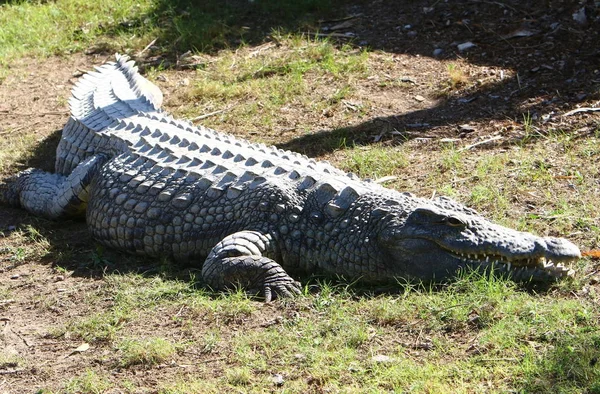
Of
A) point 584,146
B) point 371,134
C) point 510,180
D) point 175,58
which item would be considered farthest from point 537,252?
point 175,58

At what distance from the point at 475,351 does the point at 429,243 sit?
851 mm

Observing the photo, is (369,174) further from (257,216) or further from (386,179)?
(257,216)

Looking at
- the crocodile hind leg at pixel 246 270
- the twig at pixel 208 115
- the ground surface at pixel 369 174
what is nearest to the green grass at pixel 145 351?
the ground surface at pixel 369 174

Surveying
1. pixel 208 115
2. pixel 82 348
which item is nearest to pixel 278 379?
pixel 82 348

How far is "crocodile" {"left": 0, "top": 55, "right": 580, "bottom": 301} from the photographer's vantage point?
16.3 ft

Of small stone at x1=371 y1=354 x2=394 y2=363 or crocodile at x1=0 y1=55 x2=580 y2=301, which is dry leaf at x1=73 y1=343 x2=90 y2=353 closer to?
crocodile at x1=0 y1=55 x2=580 y2=301

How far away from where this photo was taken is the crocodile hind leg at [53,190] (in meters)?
6.41

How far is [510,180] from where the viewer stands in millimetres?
6305

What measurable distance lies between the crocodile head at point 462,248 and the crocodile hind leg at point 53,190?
8.07ft

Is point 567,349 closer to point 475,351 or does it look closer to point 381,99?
point 475,351

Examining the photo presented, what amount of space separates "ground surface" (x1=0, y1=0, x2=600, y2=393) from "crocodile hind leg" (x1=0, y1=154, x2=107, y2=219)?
4.9 inches

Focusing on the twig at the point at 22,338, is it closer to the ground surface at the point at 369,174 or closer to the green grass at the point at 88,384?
the ground surface at the point at 369,174

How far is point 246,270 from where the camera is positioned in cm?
518

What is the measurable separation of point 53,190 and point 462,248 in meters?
3.35
